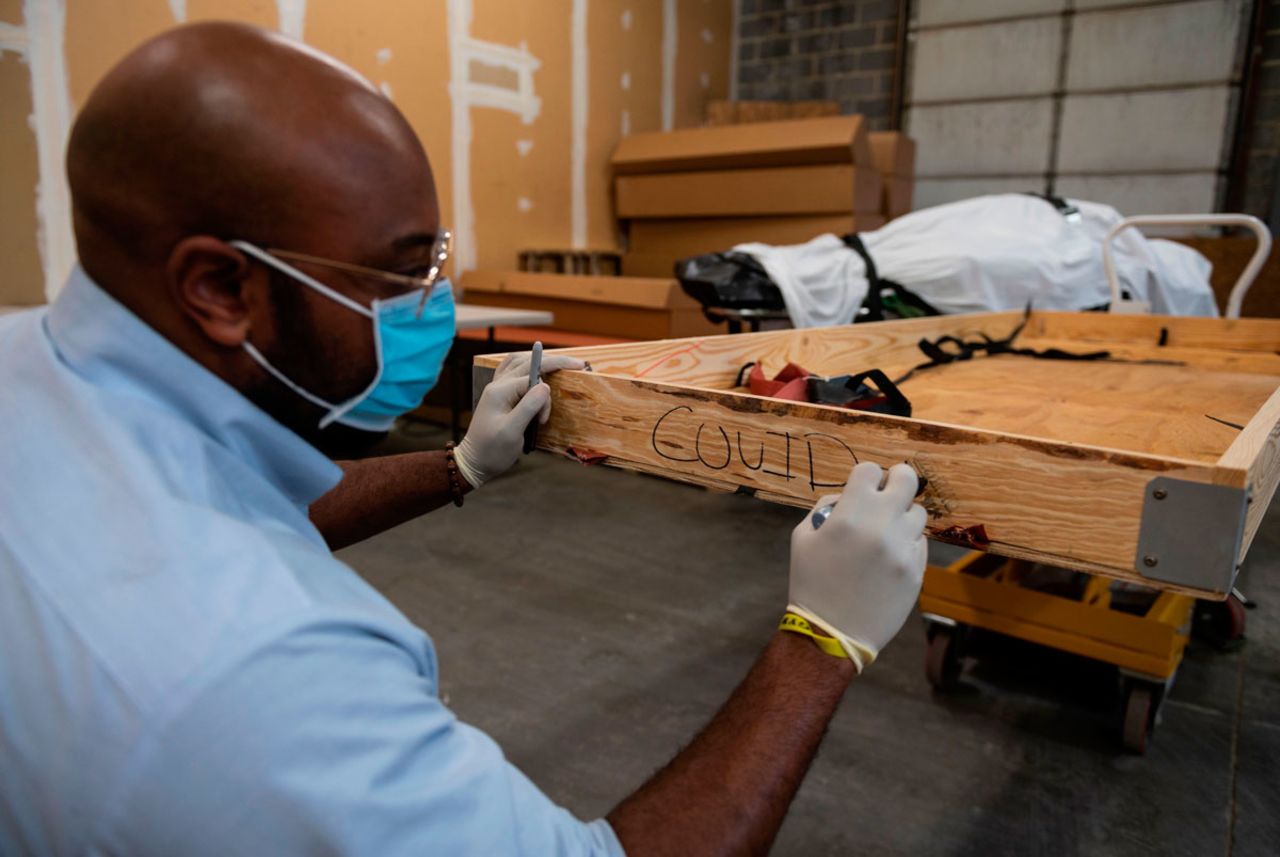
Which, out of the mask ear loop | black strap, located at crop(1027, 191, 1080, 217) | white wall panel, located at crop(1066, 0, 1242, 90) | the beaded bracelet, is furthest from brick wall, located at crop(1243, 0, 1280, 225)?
the mask ear loop

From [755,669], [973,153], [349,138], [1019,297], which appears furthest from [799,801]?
[973,153]

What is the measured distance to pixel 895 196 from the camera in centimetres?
542

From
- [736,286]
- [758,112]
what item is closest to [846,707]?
[736,286]

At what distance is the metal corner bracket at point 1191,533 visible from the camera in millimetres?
748

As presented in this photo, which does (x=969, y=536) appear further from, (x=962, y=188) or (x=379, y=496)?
(x=962, y=188)

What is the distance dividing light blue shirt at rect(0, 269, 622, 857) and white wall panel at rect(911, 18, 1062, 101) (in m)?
6.45

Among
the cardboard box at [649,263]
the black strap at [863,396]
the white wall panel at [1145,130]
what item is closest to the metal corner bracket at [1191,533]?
the black strap at [863,396]

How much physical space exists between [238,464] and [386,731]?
0.90 feet

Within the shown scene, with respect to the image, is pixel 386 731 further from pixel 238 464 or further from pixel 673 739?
pixel 673 739

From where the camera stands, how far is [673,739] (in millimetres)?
1970

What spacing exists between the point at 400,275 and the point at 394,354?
11 centimetres

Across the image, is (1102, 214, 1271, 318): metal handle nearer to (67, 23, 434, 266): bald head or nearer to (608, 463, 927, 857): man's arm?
(608, 463, 927, 857): man's arm

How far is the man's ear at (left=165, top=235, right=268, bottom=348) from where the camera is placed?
720mm

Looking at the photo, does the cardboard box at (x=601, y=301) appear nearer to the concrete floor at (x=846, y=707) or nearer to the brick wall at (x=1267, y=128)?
the concrete floor at (x=846, y=707)
